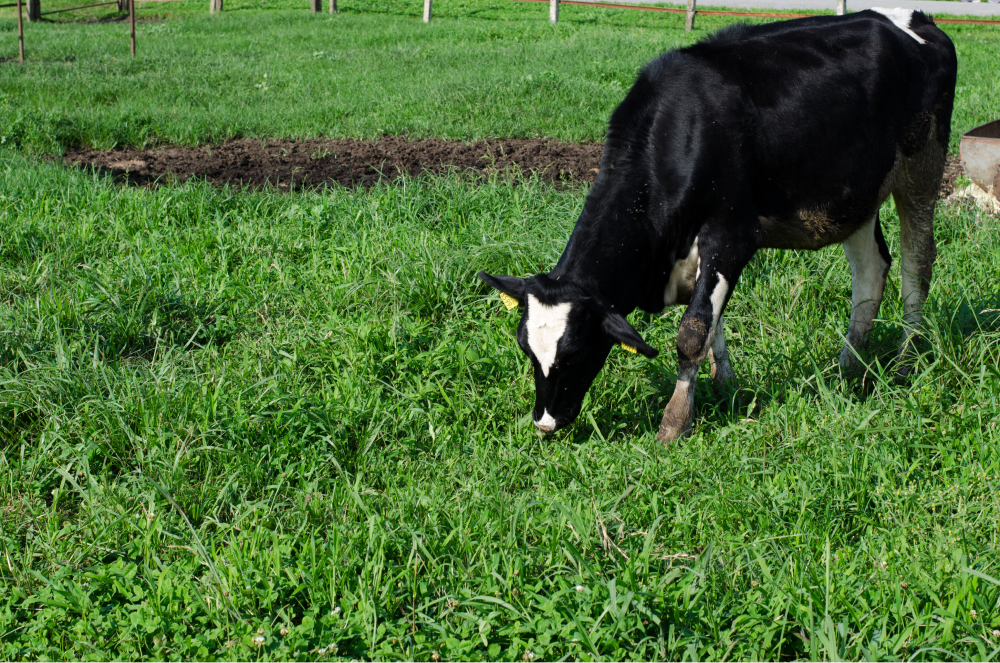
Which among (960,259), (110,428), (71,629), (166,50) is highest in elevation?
(166,50)

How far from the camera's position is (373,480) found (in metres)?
3.37

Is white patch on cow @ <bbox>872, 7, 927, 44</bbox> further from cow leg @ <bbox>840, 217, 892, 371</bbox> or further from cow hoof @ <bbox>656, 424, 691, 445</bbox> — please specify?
cow hoof @ <bbox>656, 424, 691, 445</bbox>

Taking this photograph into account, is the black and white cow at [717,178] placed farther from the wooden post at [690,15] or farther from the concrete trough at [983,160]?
the wooden post at [690,15]

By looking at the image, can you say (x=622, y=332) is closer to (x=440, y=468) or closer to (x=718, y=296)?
(x=718, y=296)

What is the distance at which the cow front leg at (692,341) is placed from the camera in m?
3.62

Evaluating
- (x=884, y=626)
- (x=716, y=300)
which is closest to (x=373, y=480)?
(x=716, y=300)

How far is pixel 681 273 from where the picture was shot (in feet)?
12.3

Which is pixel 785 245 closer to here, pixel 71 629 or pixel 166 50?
pixel 71 629

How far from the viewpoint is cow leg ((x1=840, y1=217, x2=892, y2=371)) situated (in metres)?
4.33

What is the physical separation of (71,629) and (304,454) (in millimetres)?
1130

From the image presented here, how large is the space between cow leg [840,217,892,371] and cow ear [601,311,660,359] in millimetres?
1710

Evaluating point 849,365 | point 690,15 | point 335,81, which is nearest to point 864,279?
point 849,365

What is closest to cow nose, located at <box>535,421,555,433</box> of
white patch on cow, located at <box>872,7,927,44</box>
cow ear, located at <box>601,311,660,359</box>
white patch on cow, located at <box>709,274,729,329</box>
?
cow ear, located at <box>601,311,660,359</box>

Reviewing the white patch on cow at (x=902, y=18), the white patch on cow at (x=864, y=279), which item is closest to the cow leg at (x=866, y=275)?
the white patch on cow at (x=864, y=279)
